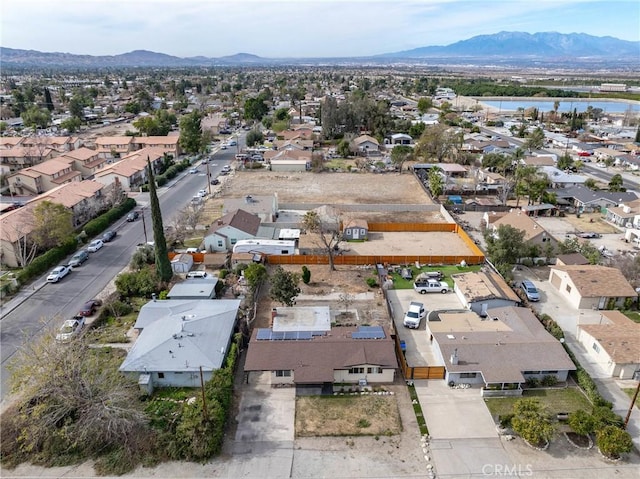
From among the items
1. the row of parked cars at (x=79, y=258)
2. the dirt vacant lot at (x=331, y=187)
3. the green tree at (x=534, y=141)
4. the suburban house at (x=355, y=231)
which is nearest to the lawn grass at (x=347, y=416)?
the suburban house at (x=355, y=231)

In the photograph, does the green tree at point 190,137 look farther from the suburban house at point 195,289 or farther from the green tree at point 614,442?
the green tree at point 614,442

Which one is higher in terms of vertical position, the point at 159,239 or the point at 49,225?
the point at 159,239

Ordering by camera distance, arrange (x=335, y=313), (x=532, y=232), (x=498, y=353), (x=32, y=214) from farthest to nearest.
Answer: (x=32, y=214)
(x=532, y=232)
(x=335, y=313)
(x=498, y=353)

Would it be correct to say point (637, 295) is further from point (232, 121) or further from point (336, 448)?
point (232, 121)

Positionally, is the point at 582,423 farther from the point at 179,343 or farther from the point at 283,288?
the point at 179,343

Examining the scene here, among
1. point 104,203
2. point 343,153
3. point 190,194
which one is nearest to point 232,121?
point 343,153

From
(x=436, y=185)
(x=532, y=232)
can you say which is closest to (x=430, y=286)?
(x=532, y=232)
